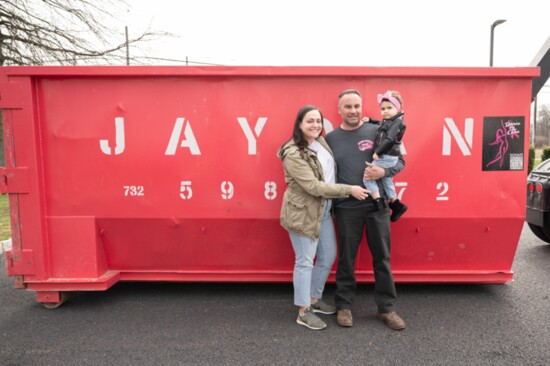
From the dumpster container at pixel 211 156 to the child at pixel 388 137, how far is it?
38 cm

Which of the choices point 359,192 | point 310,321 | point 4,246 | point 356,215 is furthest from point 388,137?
point 4,246

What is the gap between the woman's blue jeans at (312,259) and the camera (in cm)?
291

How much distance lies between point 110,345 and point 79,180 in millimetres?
1395

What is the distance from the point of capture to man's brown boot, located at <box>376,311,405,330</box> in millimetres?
2918

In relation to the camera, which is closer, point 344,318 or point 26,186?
point 344,318

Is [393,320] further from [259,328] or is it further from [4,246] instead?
[4,246]

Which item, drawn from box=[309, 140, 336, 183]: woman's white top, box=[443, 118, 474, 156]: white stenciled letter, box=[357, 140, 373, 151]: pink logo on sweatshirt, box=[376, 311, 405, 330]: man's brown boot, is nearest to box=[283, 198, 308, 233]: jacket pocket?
box=[309, 140, 336, 183]: woman's white top

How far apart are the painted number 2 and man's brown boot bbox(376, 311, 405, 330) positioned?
1053 mm

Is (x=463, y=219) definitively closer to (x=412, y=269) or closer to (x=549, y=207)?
(x=412, y=269)

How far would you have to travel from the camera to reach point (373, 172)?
2.81 meters

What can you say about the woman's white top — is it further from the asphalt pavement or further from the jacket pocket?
the asphalt pavement

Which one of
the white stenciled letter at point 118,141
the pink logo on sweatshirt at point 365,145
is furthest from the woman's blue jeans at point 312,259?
the white stenciled letter at point 118,141

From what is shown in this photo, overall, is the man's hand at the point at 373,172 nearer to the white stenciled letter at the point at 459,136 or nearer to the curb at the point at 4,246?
the white stenciled letter at the point at 459,136

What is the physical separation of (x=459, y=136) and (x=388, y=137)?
93 cm
